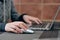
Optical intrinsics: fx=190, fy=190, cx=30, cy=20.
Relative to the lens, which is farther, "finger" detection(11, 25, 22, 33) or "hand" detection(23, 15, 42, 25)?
"hand" detection(23, 15, 42, 25)

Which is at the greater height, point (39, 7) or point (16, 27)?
point (16, 27)

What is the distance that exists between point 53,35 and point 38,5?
1.29 m

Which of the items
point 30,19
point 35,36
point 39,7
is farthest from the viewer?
point 39,7

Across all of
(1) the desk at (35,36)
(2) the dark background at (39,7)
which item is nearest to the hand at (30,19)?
(1) the desk at (35,36)

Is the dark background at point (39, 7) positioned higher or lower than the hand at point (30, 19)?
lower

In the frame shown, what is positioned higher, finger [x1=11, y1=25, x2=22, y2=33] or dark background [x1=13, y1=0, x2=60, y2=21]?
finger [x1=11, y1=25, x2=22, y2=33]

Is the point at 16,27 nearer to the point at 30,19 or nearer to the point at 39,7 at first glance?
the point at 30,19

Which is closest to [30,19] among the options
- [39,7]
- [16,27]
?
[16,27]

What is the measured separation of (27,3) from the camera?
8.00 feet

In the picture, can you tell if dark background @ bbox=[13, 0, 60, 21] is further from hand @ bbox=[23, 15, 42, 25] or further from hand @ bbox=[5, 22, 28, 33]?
hand @ bbox=[5, 22, 28, 33]

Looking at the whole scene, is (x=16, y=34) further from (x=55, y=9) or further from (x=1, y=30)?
(x=55, y=9)

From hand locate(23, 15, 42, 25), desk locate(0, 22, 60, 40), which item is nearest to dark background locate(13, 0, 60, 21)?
hand locate(23, 15, 42, 25)

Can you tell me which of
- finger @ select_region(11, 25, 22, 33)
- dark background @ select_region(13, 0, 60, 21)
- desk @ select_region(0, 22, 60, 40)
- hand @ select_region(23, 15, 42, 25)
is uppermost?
finger @ select_region(11, 25, 22, 33)

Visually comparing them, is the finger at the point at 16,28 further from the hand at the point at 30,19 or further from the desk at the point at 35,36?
the hand at the point at 30,19
